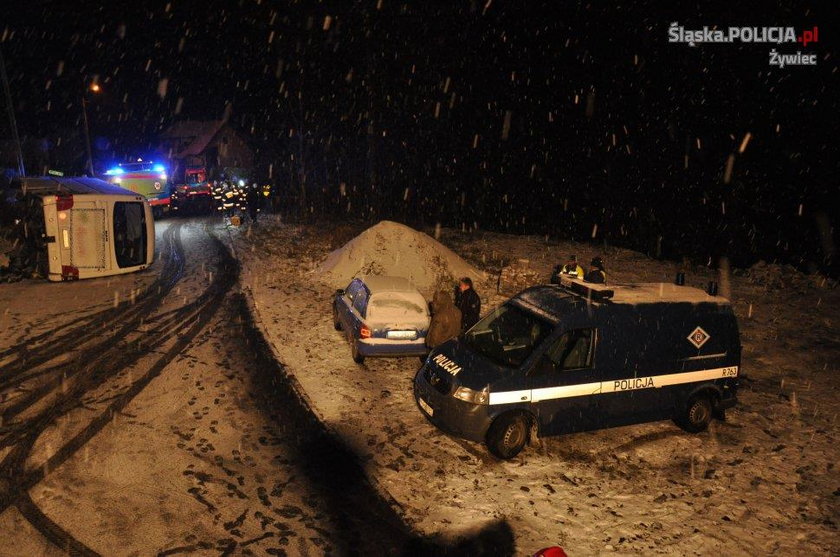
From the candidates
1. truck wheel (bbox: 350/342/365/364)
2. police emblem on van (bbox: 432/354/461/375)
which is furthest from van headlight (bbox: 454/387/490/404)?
truck wheel (bbox: 350/342/365/364)

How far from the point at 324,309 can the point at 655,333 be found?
320 inches

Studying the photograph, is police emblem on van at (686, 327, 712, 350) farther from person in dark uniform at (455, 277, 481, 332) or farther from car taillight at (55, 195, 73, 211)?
car taillight at (55, 195, 73, 211)

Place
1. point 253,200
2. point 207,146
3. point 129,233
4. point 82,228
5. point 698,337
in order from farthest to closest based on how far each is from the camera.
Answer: point 207,146, point 253,200, point 129,233, point 82,228, point 698,337

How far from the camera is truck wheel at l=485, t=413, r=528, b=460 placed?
6.83 meters

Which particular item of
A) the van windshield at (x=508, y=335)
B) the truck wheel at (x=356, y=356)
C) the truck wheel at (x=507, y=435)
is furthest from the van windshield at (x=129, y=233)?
the truck wheel at (x=507, y=435)

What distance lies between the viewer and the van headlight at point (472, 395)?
6699 millimetres

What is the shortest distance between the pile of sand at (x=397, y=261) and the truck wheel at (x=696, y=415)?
8356mm

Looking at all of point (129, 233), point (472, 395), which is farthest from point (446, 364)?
point (129, 233)

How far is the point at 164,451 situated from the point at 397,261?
9.62 m

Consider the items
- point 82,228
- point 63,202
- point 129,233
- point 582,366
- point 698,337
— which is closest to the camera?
point 582,366

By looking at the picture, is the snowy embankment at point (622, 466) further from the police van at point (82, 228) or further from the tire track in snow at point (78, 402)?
the police van at point (82, 228)

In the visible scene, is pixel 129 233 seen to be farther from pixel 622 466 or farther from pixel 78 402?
pixel 622 466

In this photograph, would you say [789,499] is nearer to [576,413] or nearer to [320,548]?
[576,413]

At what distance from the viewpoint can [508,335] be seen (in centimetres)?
785
